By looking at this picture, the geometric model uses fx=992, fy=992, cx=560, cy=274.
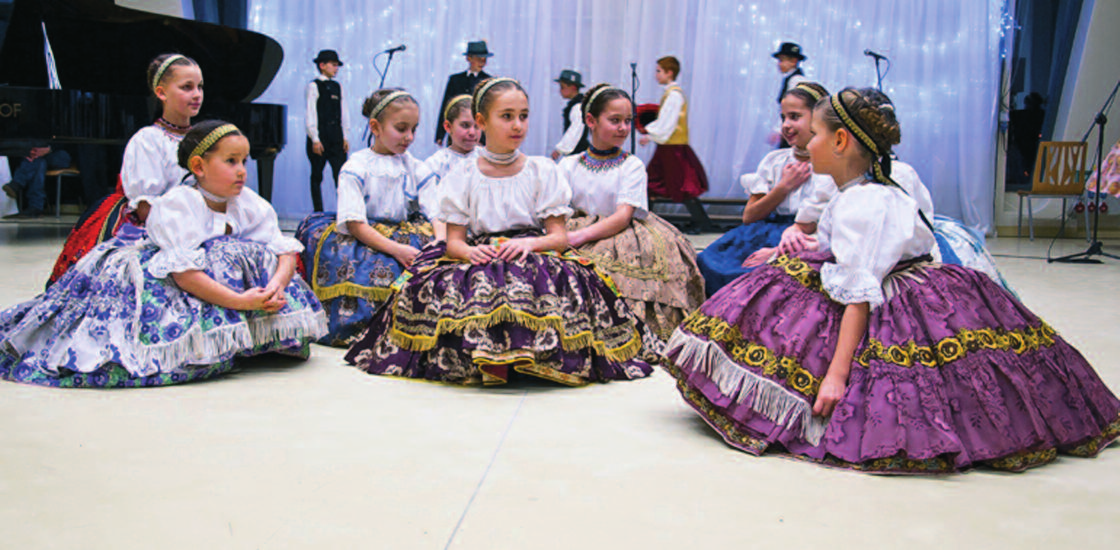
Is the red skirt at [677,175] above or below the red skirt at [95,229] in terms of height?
above

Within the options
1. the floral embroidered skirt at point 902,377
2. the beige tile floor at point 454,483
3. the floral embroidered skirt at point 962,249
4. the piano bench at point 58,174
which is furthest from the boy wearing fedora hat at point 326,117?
the floral embroidered skirt at point 902,377

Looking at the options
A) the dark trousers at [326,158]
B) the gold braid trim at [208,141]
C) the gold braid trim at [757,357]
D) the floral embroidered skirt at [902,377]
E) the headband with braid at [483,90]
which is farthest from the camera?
the dark trousers at [326,158]

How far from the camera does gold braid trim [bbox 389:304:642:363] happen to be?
123 inches

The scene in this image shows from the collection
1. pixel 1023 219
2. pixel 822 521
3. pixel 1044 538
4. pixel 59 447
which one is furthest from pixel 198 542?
pixel 1023 219

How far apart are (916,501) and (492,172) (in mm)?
1883

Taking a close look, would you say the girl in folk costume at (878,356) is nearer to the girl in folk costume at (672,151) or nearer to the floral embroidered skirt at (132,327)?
the floral embroidered skirt at (132,327)

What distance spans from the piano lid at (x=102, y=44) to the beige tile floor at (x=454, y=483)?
4221 millimetres

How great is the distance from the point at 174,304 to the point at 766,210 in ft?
7.78

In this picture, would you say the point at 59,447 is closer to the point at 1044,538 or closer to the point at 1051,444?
the point at 1044,538

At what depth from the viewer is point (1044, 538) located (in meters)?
1.89

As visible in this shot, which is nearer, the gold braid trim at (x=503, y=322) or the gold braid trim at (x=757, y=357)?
the gold braid trim at (x=757, y=357)

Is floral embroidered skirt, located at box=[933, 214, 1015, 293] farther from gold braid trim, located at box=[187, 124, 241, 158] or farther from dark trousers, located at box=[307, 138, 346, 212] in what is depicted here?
dark trousers, located at box=[307, 138, 346, 212]

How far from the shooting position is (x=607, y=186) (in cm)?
399

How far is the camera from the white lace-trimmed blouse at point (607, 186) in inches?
155
